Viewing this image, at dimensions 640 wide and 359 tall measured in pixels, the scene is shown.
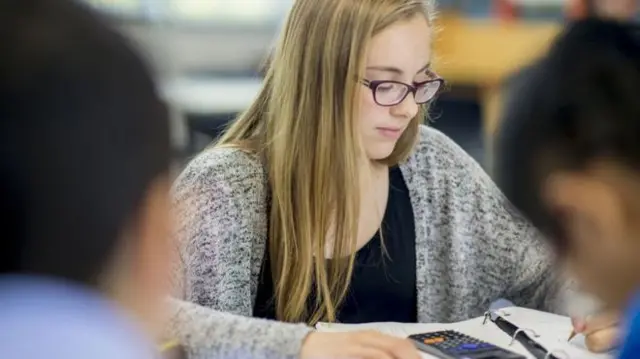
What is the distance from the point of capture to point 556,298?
1.27 metres

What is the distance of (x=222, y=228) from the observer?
122cm

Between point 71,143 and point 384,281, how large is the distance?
90cm

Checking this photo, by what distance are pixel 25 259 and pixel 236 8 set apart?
4.26 m

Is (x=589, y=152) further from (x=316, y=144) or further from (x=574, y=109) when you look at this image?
(x=316, y=144)

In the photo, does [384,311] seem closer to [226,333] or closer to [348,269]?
[348,269]

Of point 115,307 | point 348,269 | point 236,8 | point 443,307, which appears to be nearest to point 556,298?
point 443,307

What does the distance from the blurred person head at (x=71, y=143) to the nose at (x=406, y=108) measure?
77 cm

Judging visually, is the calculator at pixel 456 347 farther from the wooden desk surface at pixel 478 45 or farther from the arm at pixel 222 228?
the wooden desk surface at pixel 478 45

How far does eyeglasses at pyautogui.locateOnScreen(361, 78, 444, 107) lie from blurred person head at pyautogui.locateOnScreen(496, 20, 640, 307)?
0.58m

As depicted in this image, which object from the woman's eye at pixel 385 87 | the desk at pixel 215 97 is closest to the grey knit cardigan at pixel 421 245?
the woman's eye at pixel 385 87

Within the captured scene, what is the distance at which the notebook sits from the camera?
105cm

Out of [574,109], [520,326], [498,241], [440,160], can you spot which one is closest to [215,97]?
[440,160]

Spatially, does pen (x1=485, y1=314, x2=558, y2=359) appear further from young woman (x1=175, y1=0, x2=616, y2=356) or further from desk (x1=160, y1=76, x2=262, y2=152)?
desk (x1=160, y1=76, x2=262, y2=152)

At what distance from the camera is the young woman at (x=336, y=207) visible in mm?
1205
